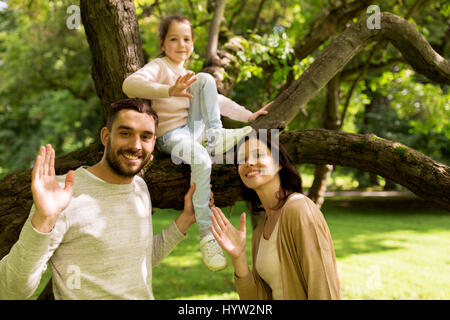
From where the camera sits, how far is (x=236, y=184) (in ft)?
9.85

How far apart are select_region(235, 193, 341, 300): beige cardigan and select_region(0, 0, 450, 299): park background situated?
4.60 ft

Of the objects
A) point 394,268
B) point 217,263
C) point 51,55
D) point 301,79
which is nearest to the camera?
point 217,263

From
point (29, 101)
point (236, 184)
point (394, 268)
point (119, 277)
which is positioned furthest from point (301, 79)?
point (29, 101)

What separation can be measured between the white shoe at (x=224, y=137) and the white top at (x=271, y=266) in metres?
0.67

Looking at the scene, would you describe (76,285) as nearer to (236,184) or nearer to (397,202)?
(236,184)

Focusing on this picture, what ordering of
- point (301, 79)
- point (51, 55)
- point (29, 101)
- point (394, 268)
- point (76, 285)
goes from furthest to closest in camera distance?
point (29, 101), point (51, 55), point (394, 268), point (301, 79), point (76, 285)

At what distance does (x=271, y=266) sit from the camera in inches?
89.8

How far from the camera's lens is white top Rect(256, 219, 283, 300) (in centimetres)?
226

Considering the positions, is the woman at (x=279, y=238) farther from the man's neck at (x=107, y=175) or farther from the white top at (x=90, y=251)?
the man's neck at (x=107, y=175)

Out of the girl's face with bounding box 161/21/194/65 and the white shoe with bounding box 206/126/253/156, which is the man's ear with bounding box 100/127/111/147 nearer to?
the white shoe with bounding box 206/126/253/156

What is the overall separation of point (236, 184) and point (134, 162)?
3.73ft

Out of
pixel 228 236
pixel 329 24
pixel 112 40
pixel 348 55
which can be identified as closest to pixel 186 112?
pixel 112 40

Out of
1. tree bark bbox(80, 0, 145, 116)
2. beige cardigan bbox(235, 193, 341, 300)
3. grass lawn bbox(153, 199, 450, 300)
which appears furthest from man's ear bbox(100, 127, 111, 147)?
grass lawn bbox(153, 199, 450, 300)

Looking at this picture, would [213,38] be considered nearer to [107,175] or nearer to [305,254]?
[107,175]
